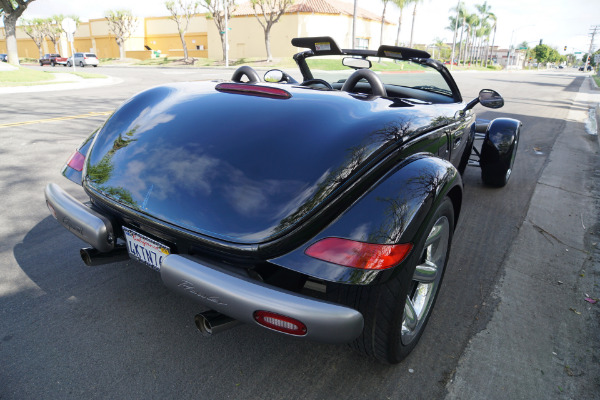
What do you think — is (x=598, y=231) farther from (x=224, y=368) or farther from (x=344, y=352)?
(x=224, y=368)

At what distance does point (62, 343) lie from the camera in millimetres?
2121

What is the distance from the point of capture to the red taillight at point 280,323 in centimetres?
153

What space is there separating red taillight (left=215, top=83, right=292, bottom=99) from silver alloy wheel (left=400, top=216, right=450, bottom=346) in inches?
41.8

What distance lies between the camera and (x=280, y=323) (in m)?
1.57

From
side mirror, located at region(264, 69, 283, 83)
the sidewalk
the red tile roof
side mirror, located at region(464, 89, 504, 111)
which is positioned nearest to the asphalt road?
the sidewalk

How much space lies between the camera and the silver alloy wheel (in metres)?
2.03

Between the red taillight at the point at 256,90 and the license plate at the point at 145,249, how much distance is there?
3.16ft

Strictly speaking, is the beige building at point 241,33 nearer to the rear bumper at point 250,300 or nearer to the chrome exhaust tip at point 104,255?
the chrome exhaust tip at point 104,255

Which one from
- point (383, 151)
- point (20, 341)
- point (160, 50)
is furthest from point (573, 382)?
point (160, 50)

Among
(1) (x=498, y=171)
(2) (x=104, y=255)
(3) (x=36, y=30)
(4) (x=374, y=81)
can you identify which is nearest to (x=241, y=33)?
(3) (x=36, y=30)

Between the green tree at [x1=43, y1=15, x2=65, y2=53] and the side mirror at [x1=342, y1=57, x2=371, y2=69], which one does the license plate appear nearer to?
the side mirror at [x1=342, y1=57, x2=371, y2=69]

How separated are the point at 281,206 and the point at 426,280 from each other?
0.85 metres

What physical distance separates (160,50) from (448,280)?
62760mm

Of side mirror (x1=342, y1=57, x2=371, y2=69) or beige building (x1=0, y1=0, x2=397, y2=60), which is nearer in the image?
side mirror (x1=342, y1=57, x2=371, y2=69)
